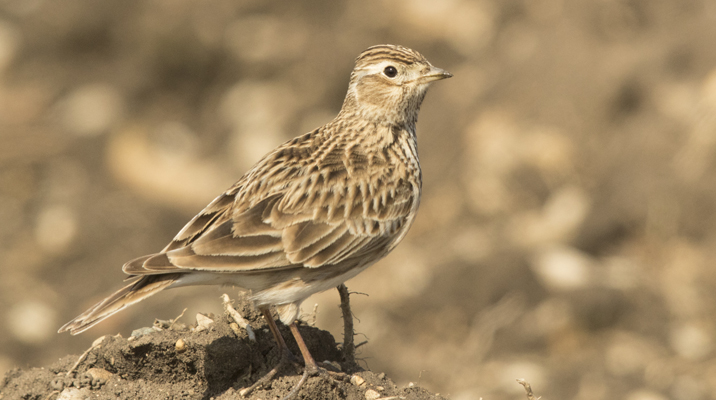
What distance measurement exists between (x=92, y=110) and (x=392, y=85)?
31.6 feet

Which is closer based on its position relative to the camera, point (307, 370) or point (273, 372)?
point (307, 370)

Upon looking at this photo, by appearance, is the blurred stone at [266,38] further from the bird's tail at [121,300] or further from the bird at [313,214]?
the bird's tail at [121,300]

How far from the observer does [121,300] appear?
493 cm

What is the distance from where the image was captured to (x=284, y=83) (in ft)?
50.7

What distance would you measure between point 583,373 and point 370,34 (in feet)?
26.2

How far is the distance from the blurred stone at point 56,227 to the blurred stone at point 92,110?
5.23 feet

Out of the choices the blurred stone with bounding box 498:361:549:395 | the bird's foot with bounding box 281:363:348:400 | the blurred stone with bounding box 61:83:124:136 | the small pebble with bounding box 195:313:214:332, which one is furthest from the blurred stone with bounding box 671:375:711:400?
the blurred stone with bounding box 61:83:124:136

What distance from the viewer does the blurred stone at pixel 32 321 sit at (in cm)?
1182

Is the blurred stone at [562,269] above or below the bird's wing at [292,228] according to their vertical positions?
above

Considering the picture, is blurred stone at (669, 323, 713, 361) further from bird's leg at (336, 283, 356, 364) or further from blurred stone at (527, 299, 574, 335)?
bird's leg at (336, 283, 356, 364)

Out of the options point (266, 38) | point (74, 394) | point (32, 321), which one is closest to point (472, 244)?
point (266, 38)

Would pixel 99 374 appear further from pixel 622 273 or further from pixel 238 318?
pixel 622 273

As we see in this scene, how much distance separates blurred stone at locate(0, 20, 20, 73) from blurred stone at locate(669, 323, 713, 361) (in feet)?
39.3

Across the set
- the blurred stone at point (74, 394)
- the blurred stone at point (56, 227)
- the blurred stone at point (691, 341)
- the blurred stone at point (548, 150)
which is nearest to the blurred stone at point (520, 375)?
the blurred stone at point (691, 341)
